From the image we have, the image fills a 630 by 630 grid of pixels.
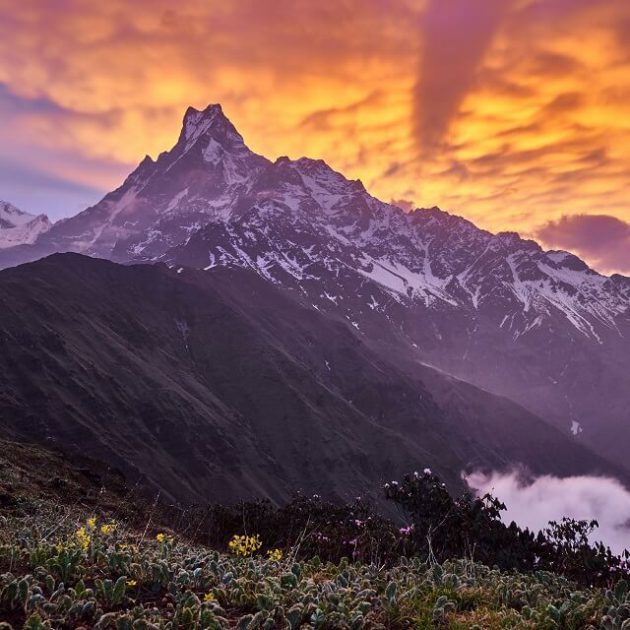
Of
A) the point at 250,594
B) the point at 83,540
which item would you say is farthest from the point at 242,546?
the point at 250,594

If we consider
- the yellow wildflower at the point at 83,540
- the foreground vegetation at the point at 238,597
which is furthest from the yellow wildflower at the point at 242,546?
the yellow wildflower at the point at 83,540

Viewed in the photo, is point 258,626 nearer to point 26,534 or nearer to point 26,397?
point 26,534

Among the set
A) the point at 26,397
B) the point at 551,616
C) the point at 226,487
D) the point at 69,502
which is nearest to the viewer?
the point at 551,616

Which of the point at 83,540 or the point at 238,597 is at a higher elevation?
the point at 238,597

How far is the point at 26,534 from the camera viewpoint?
12.0 metres

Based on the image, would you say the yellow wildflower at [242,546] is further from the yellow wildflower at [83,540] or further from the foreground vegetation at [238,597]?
the yellow wildflower at [83,540]

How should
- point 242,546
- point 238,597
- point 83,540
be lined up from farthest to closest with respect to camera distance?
point 242,546
point 83,540
point 238,597

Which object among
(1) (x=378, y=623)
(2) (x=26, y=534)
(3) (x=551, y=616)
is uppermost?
(3) (x=551, y=616)

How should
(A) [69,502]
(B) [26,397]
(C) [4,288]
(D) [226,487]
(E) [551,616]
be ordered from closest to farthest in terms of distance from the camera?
(E) [551,616], (A) [69,502], (B) [26,397], (D) [226,487], (C) [4,288]

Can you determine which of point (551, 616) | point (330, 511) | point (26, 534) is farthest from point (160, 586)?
point (330, 511)

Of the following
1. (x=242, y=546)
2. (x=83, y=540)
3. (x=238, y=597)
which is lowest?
(x=83, y=540)

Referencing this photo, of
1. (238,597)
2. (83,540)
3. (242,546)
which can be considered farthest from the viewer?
(242,546)

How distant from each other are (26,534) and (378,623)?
307 inches

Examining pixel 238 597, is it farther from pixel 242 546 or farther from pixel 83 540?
pixel 242 546
